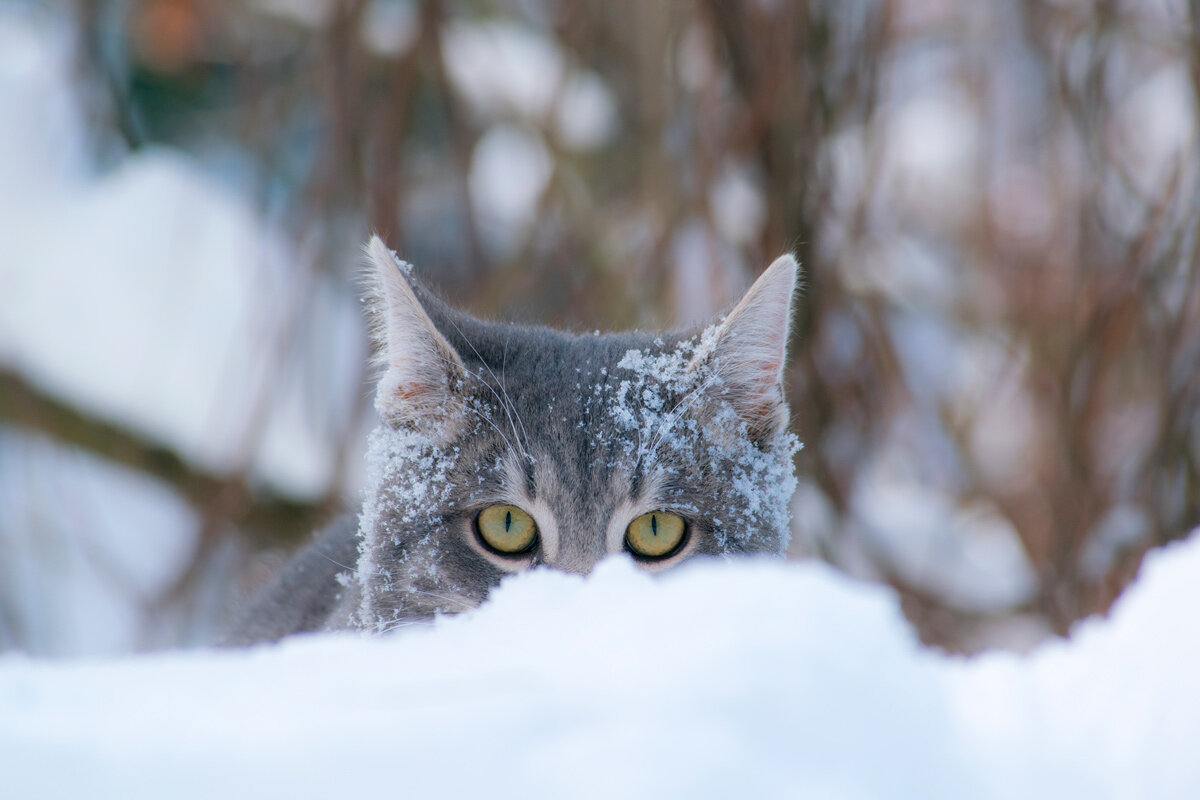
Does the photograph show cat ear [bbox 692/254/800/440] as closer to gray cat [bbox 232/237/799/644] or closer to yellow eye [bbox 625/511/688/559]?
gray cat [bbox 232/237/799/644]

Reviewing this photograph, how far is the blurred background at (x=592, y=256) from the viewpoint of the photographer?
297 cm

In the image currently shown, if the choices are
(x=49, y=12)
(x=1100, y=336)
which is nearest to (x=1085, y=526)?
(x=1100, y=336)

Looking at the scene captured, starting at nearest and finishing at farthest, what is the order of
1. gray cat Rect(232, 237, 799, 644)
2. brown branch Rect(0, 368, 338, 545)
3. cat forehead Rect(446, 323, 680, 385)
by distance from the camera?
gray cat Rect(232, 237, 799, 644)
cat forehead Rect(446, 323, 680, 385)
brown branch Rect(0, 368, 338, 545)

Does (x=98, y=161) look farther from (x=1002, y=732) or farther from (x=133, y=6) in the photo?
(x=1002, y=732)

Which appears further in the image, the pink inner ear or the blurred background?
the blurred background

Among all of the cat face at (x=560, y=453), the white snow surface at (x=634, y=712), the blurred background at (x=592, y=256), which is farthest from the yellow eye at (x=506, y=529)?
the blurred background at (x=592, y=256)

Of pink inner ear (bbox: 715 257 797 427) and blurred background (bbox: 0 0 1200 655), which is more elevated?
pink inner ear (bbox: 715 257 797 427)

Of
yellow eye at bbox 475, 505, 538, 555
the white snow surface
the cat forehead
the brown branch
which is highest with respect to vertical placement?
the white snow surface

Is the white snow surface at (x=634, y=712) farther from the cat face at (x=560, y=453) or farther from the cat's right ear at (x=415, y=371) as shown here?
the cat's right ear at (x=415, y=371)

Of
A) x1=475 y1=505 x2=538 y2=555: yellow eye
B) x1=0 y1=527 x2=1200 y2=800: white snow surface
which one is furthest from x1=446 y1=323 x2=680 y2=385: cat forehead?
x1=0 y1=527 x2=1200 y2=800: white snow surface

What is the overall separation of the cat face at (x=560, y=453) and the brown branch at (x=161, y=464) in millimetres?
1746

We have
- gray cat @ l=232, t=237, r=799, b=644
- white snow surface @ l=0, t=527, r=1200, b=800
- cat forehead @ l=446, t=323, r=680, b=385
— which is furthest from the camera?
cat forehead @ l=446, t=323, r=680, b=385

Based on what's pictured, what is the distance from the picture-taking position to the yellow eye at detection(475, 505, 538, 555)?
1.60 meters

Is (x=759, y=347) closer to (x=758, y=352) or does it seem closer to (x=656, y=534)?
(x=758, y=352)
